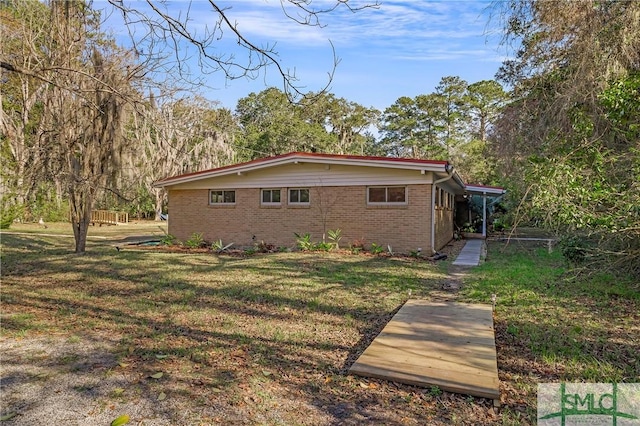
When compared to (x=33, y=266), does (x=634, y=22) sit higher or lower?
higher

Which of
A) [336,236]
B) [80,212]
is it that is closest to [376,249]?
[336,236]

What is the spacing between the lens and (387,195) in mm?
12312

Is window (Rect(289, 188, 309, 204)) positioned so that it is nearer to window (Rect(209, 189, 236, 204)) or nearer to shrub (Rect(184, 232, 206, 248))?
window (Rect(209, 189, 236, 204))

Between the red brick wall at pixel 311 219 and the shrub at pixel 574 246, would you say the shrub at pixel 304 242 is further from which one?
the shrub at pixel 574 246

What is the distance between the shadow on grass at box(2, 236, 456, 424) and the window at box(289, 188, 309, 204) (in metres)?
3.86

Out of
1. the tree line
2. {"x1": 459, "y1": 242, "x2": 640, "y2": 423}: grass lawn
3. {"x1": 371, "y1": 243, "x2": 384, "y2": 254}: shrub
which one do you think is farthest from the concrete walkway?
the tree line

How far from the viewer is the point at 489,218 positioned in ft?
70.5

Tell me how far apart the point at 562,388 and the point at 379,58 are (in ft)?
16.6

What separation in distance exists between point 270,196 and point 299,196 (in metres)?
1.14

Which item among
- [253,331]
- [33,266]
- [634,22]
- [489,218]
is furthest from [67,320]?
[489,218]

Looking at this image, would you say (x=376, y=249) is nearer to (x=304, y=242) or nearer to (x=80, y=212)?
A: (x=304, y=242)

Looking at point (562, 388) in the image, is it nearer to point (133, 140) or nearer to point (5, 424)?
point (5, 424)

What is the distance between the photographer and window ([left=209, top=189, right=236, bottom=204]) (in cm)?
1476

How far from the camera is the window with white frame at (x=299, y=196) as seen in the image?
13461mm
